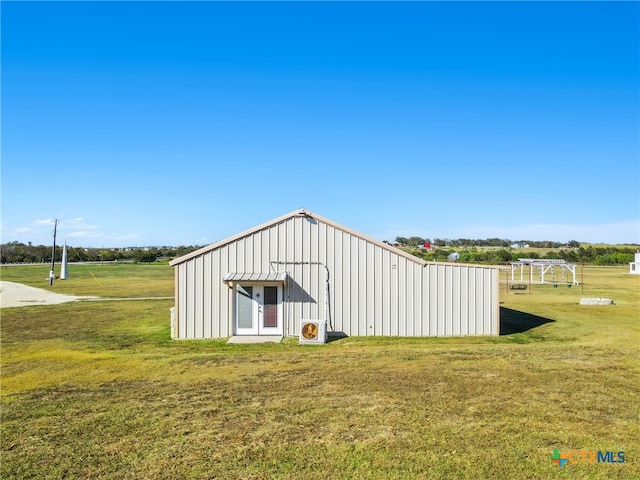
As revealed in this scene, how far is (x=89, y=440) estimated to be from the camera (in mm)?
7184

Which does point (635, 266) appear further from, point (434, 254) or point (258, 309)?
point (258, 309)

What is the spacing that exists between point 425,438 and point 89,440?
213 inches

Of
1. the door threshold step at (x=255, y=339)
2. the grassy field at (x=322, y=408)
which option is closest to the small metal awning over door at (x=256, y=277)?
the door threshold step at (x=255, y=339)

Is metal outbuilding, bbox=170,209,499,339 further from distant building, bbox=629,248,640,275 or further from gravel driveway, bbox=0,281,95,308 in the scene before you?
distant building, bbox=629,248,640,275

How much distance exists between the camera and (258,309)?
17094 mm

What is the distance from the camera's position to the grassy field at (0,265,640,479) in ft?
20.7

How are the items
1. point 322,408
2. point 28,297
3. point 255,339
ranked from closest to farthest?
point 322,408, point 255,339, point 28,297

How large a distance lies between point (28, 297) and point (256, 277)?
24.6m

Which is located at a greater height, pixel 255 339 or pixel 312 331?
pixel 312 331

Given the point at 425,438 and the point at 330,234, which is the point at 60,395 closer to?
the point at 425,438

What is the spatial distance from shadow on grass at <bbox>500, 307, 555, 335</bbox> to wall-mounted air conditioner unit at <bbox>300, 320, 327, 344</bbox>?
716 centimetres

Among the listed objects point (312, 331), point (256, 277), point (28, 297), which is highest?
point (256, 277)

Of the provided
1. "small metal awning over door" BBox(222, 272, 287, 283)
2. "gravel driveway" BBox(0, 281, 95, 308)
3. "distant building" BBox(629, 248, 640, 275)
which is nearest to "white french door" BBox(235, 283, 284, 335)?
"small metal awning over door" BBox(222, 272, 287, 283)

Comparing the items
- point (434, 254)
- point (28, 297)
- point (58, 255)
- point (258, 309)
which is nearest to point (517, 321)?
point (258, 309)
